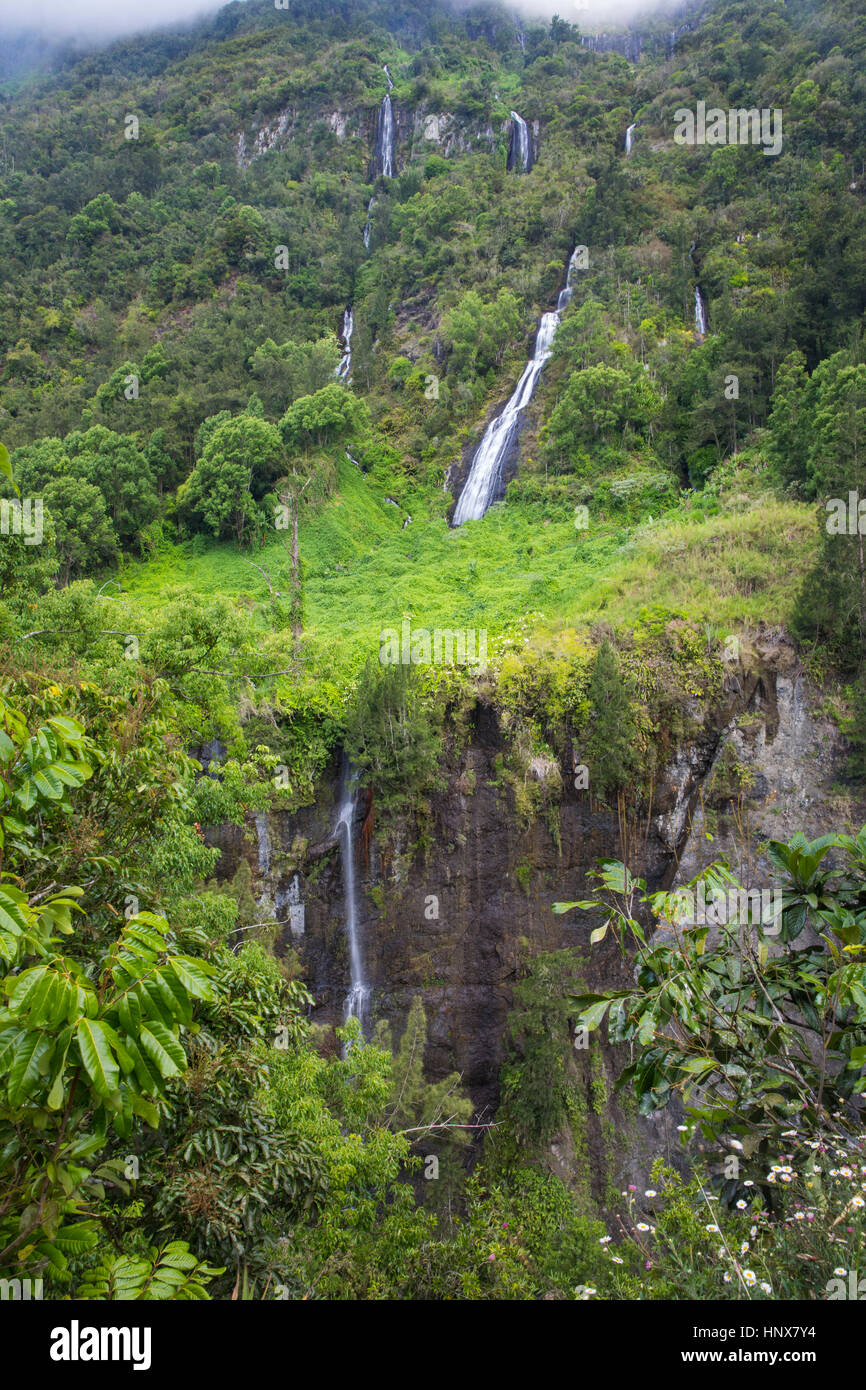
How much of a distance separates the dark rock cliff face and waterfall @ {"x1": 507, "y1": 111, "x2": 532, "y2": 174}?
5323 cm

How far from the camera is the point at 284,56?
77.4m

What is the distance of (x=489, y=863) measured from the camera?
817 inches

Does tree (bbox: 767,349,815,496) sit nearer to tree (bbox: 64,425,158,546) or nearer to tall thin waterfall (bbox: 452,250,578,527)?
tall thin waterfall (bbox: 452,250,578,527)

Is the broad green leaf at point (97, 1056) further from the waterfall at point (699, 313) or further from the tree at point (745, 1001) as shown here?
the waterfall at point (699, 313)

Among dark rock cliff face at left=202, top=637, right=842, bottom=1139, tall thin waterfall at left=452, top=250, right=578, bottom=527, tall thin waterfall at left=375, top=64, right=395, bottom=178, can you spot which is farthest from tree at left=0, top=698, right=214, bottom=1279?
tall thin waterfall at left=375, top=64, right=395, bottom=178

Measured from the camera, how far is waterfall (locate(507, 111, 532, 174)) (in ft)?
191

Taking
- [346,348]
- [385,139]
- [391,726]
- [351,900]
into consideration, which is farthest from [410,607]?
[385,139]

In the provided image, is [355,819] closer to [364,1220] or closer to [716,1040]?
[364,1220]

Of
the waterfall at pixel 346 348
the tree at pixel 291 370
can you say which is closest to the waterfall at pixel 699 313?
the tree at pixel 291 370

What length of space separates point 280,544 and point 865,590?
21.1 meters

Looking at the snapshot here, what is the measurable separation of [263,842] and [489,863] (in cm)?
603

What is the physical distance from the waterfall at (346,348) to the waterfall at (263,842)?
101 feet

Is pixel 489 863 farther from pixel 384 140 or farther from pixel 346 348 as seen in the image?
pixel 384 140
